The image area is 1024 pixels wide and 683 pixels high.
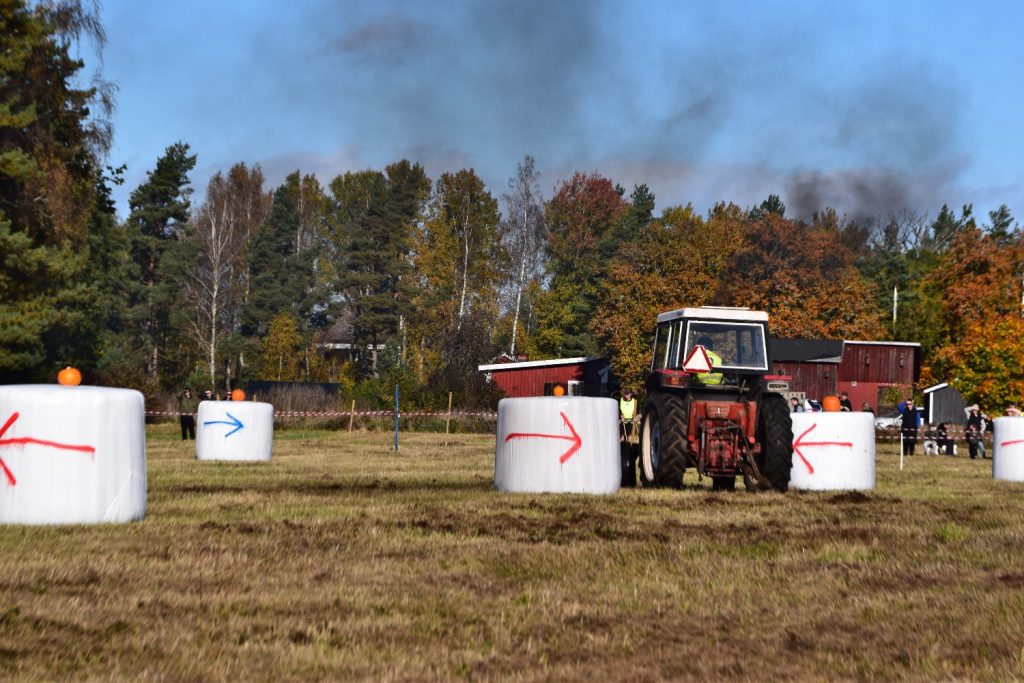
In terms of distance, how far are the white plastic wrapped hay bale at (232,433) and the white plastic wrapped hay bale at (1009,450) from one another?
13.7m

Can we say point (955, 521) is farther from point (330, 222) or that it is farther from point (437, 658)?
point (330, 222)

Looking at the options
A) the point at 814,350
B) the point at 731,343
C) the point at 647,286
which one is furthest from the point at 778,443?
the point at 647,286

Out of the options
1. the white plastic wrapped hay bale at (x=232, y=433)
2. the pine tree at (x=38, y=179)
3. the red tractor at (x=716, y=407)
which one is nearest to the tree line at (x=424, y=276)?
the pine tree at (x=38, y=179)

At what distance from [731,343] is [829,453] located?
7.00 ft

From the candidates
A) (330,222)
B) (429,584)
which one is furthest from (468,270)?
(429,584)

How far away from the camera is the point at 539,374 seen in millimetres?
65438

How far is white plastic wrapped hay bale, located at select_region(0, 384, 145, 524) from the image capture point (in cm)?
1216

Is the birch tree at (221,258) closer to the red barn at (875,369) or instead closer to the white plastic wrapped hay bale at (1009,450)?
the red barn at (875,369)

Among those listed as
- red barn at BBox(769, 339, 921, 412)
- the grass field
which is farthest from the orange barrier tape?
the grass field

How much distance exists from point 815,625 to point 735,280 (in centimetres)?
6185

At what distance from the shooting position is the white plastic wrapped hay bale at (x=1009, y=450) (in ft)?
79.7

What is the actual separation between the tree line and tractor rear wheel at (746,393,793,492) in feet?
94.0

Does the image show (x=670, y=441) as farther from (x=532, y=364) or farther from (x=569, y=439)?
(x=532, y=364)

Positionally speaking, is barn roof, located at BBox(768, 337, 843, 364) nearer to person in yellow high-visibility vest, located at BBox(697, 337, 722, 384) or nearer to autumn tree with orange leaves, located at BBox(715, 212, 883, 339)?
autumn tree with orange leaves, located at BBox(715, 212, 883, 339)
